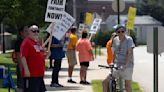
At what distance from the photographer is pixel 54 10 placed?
14.5 meters

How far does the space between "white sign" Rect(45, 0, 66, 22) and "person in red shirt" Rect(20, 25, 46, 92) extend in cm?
350

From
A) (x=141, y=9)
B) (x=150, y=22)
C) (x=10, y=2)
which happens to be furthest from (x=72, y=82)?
(x=141, y=9)

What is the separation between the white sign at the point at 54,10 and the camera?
1424 centimetres

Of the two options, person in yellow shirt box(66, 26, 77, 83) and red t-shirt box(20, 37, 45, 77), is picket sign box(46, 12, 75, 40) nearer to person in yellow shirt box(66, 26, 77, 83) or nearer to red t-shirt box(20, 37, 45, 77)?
person in yellow shirt box(66, 26, 77, 83)

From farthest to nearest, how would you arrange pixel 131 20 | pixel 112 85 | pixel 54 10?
pixel 131 20
pixel 54 10
pixel 112 85

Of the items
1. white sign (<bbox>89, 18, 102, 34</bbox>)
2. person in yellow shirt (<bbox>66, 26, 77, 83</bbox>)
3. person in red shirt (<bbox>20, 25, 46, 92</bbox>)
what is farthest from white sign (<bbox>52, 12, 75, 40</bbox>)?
white sign (<bbox>89, 18, 102, 34</bbox>)

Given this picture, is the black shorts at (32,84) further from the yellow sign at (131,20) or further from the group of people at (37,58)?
the yellow sign at (131,20)

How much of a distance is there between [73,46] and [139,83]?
260 cm

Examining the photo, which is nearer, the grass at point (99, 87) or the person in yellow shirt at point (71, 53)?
the grass at point (99, 87)

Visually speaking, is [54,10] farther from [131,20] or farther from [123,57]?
[131,20]

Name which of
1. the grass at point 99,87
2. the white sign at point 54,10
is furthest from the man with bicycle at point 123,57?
the grass at point 99,87

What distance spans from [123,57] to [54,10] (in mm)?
3163

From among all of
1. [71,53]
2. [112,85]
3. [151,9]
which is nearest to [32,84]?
[112,85]

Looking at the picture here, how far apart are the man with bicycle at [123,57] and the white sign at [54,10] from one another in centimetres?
261
